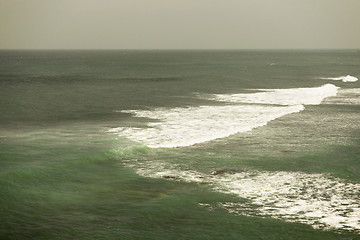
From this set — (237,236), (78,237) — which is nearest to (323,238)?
(237,236)

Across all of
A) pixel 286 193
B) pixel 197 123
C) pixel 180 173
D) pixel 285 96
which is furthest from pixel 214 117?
pixel 285 96

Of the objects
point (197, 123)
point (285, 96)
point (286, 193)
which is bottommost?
point (286, 193)

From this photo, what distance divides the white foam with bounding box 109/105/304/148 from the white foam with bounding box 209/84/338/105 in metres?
4.05

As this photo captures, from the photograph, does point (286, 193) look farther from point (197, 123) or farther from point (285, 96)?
point (285, 96)

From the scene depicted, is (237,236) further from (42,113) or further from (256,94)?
(256,94)

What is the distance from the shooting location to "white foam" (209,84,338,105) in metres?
45.3

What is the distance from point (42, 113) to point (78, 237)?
26.1 m

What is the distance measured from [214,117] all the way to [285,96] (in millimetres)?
18193

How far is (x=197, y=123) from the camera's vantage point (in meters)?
31.5

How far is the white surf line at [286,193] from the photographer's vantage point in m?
14.6

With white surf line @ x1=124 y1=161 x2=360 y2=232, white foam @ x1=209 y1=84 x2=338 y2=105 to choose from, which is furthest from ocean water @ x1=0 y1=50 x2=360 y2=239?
white foam @ x1=209 y1=84 x2=338 y2=105

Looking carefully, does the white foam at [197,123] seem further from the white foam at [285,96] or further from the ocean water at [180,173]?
the white foam at [285,96]

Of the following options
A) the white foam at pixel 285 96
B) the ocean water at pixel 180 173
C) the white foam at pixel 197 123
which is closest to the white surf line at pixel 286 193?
the ocean water at pixel 180 173

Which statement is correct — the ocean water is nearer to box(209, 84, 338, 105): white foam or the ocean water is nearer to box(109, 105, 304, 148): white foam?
box(109, 105, 304, 148): white foam
